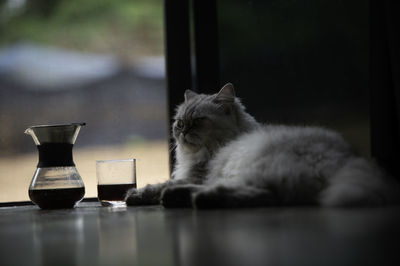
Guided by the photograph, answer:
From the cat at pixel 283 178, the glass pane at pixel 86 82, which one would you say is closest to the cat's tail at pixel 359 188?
the cat at pixel 283 178

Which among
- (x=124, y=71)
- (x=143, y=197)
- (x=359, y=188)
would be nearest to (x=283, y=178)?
(x=359, y=188)

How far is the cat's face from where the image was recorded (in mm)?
2062

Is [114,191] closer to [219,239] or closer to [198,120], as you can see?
[198,120]

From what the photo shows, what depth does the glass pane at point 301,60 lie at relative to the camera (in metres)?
2.21

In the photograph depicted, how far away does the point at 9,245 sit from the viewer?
1007 millimetres

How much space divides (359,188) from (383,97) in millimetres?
859

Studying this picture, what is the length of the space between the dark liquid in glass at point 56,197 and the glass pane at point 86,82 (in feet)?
2.32

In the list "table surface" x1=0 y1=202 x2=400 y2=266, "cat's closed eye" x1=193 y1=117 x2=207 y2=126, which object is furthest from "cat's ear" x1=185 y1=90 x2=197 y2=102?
"table surface" x1=0 y1=202 x2=400 y2=266

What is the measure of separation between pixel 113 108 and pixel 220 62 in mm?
694

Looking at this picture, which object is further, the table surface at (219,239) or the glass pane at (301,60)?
the glass pane at (301,60)

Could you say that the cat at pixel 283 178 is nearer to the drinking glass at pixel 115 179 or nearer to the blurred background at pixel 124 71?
the drinking glass at pixel 115 179

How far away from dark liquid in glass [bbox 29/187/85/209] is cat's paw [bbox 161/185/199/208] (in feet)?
1.76

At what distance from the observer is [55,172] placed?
75.7 inches

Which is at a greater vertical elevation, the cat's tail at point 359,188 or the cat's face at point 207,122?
the cat's face at point 207,122
